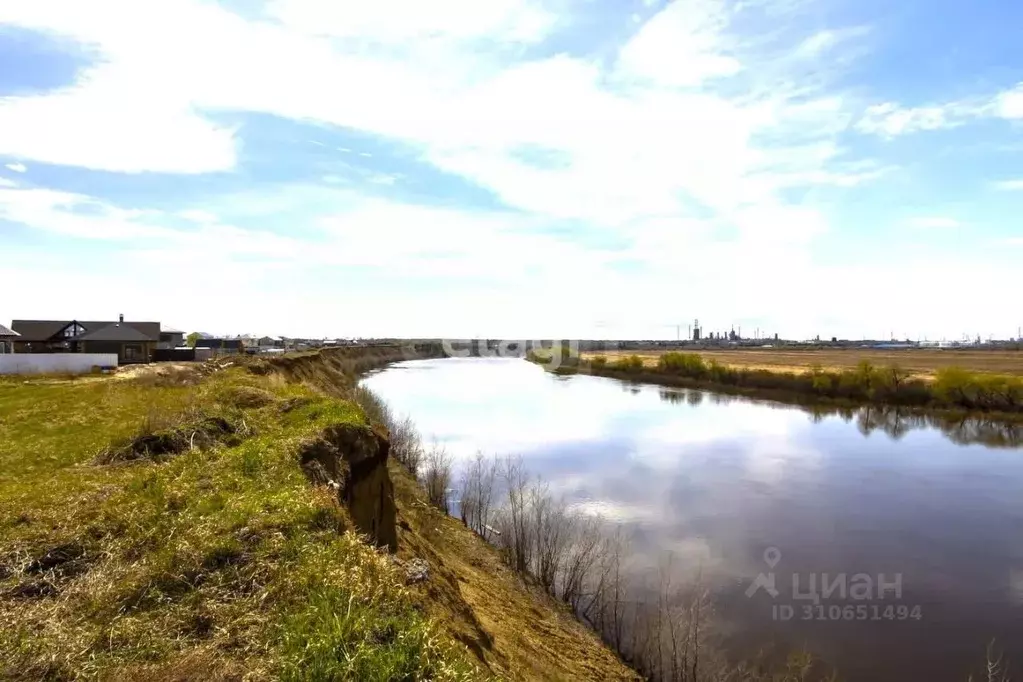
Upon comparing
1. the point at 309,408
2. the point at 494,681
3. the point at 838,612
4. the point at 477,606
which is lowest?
the point at 838,612

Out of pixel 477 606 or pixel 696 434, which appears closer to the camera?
pixel 477 606

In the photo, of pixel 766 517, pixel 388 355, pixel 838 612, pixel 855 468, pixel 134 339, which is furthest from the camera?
pixel 388 355

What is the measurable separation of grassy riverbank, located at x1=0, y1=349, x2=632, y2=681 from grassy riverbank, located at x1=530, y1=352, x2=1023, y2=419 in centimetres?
5088

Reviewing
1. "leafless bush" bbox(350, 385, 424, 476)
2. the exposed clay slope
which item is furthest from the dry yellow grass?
the exposed clay slope

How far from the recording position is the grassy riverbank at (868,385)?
48.2 metres

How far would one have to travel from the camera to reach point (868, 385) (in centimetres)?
5641

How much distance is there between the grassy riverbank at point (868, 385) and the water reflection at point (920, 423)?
281 centimetres

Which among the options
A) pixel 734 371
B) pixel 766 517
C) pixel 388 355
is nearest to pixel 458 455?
pixel 766 517

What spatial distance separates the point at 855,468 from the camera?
1201 inches

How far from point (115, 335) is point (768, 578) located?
57199 mm

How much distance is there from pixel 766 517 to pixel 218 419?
766 inches

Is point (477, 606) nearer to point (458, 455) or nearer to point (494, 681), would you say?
point (494, 681)

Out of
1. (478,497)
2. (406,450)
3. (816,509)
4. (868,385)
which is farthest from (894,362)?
(478,497)

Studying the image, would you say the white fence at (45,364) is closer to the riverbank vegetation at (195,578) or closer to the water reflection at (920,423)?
the riverbank vegetation at (195,578)
